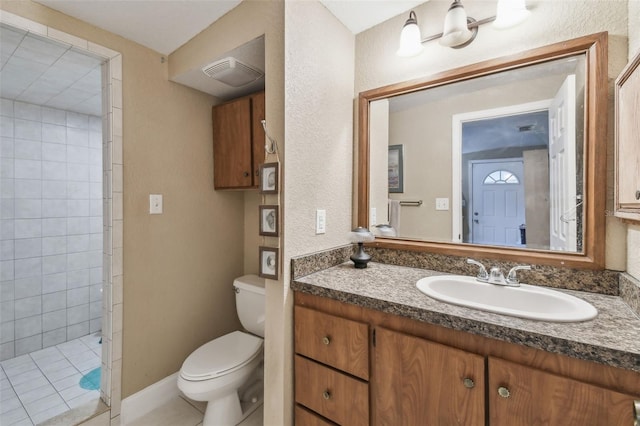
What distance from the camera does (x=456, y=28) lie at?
126cm

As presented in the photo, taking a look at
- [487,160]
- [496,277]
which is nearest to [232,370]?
[496,277]

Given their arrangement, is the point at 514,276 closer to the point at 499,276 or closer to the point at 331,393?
the point at 499,276

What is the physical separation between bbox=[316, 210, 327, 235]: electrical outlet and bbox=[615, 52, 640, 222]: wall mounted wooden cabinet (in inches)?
43.9

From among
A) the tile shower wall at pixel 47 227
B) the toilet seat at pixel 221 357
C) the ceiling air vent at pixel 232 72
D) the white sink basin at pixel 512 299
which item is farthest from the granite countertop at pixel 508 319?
the tile shower wall at pixel 47 227

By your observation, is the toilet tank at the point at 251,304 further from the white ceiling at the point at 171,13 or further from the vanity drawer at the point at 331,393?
the white ceiling at the point at 171,13

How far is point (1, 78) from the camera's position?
1895 millimetres

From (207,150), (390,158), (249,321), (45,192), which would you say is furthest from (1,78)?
(390,158)

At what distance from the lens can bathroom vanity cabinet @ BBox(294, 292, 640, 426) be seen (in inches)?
27.7

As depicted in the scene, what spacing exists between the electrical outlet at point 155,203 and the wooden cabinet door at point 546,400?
1892 mm

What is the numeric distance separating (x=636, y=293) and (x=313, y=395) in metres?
1.21

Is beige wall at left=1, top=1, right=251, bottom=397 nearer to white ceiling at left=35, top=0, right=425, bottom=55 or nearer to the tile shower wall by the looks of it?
white ceiling at left=35, top=0, right=425, bottom=55

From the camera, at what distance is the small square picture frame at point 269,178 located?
4.09 feet

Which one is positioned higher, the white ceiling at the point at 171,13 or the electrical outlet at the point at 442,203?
the white ceiling at the point at 171,13

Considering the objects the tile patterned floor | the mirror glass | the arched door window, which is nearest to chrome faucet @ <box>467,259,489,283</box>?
the mirror glass
